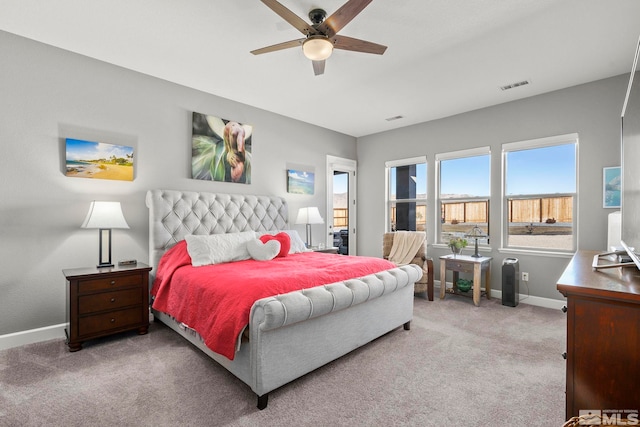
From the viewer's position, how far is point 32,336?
287 centimetres

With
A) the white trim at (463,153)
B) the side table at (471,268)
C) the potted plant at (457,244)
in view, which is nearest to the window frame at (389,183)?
the white trim at (463,153)

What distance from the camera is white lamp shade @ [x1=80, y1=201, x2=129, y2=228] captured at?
9.45 ft

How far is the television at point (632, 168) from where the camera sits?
1499 millimetres

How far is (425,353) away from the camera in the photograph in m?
2.70

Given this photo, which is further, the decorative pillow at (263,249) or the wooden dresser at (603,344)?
the decorative pillow at (263,249)

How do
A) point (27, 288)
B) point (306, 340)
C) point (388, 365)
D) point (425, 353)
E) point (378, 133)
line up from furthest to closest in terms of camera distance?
point (378, 133), point (27, 288), point (425, 353), point (388, 365), point (306, 340)

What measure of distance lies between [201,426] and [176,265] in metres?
1.62

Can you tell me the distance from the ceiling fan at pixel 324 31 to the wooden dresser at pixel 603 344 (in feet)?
6.49

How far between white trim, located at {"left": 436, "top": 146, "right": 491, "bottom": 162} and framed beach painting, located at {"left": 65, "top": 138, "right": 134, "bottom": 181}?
14.5ft

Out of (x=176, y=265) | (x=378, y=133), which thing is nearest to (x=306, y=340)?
(x=176, y=265)

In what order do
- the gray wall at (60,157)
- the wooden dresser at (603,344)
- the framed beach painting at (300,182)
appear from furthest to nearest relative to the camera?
1. the framed beach painting at (300,182)
2. the gray wall at (60,157)
3. the wooden dresser at (603,344)

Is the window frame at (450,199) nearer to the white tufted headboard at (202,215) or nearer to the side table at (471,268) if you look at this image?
the side table at (471,268)

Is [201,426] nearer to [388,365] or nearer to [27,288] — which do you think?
[388,365]

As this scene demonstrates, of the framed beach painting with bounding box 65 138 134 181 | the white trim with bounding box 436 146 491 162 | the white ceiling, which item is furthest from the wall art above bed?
the white trim with bounding box 436 146 491 162
